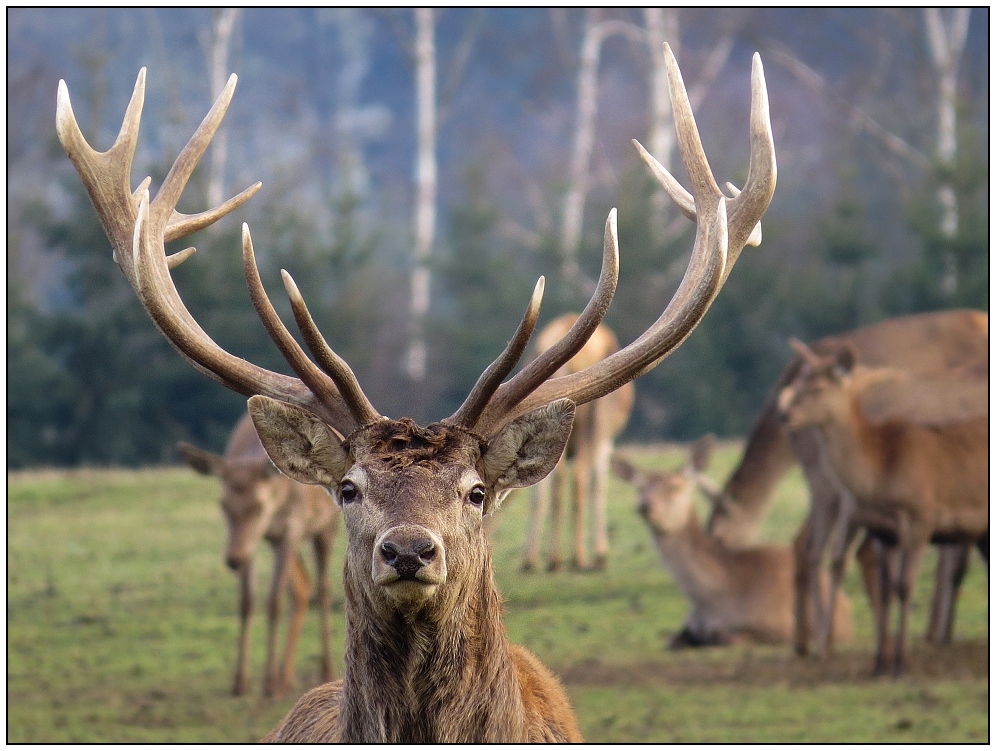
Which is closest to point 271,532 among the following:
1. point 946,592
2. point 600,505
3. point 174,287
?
point 600,505

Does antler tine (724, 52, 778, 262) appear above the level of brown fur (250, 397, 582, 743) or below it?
above

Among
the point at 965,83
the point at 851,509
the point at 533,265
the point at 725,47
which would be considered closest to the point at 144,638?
the point at 851,509

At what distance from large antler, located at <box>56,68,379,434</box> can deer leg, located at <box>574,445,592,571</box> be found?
22.8 ft

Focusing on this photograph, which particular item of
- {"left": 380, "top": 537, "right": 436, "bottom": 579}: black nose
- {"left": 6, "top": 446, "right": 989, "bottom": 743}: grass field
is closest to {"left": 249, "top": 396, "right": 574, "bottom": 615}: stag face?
{"left": 380, "top": 537, "right": 436, "bottom": 579}: black nose

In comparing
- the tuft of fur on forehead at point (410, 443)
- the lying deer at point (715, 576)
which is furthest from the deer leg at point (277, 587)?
the tuft of fur on forehead at point (410, 443)

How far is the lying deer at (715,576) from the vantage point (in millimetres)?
8844

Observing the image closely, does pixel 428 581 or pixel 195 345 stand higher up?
pixel 195 345

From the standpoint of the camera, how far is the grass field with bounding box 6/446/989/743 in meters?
7.00

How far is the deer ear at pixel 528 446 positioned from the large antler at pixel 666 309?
10 centimetres

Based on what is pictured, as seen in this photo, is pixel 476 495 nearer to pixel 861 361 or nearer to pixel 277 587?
pixel 277 587

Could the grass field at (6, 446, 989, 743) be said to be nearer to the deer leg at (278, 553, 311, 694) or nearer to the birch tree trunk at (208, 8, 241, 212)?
the deer leg at (278, 553, 311, 694)

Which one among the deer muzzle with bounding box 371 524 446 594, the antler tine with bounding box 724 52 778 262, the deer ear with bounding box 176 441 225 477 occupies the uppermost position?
the antler tine with bounding box 724 52 778 262

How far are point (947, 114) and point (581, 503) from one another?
45.1 feet

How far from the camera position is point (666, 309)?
12.5 ft
